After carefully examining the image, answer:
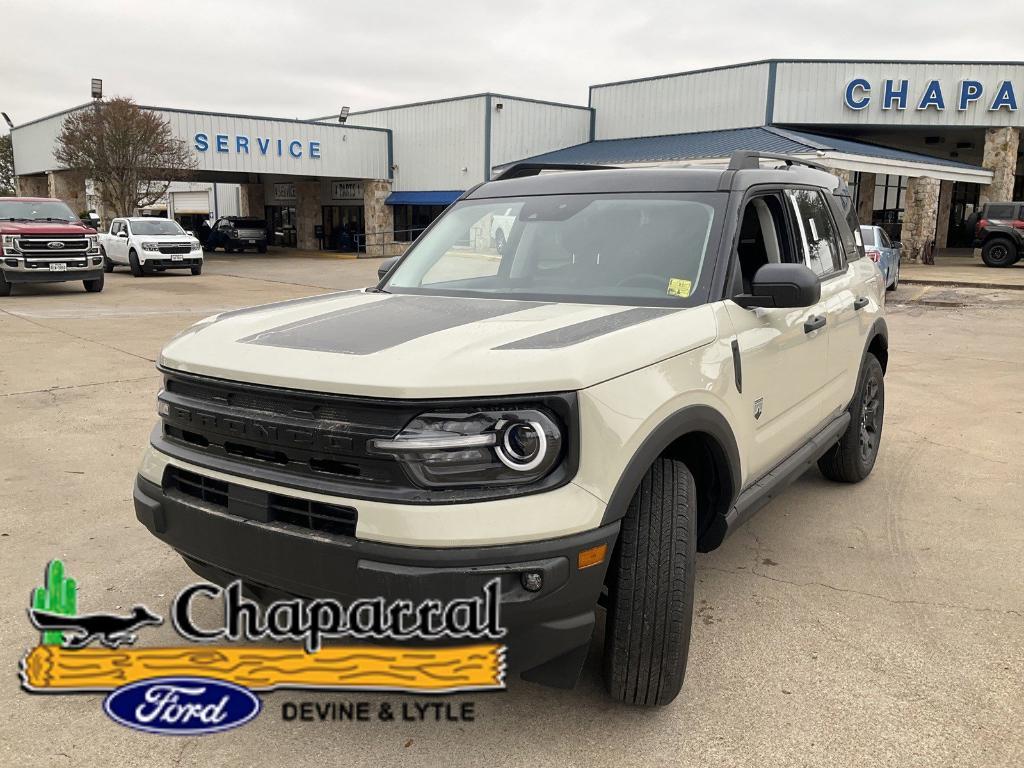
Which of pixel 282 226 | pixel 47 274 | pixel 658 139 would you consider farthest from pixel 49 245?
pixel 282 226

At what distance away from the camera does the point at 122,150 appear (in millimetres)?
31000

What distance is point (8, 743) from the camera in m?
2.65

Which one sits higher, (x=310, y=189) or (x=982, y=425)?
(x=310, y=189)

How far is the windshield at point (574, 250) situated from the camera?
3.36 metres

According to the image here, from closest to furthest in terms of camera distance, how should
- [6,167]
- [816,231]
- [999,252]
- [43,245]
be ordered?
1. [816,231]
2. [43,245]
3. [999,252]
4. [6,167]

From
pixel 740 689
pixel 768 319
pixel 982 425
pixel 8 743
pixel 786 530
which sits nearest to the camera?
pixel 8 743

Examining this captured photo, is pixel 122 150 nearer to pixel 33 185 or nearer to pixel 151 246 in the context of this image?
pixel 151 246

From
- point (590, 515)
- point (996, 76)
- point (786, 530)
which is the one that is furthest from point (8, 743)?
point (996, 76)

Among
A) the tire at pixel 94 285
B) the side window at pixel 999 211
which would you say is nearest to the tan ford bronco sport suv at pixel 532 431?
the tire at pixel 94 285

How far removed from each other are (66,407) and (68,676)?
15.7 ft

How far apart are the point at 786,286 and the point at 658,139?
33.0 meters

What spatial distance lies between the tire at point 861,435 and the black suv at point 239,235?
122ft

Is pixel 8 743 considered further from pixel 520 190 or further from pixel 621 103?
pixel 621 103

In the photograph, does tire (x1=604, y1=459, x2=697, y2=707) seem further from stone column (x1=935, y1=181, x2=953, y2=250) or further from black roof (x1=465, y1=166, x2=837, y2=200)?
stone column (x1=935, y1=181, x2=953, y2=250)
